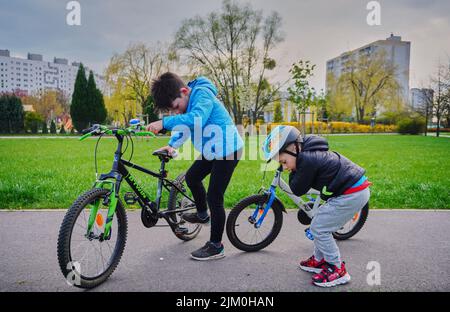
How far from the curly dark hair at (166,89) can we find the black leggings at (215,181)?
2.26 feet

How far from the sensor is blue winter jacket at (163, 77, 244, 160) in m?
3.22

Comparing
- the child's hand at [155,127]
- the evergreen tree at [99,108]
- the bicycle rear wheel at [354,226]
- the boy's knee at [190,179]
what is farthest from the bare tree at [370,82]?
the child's hand at [155,127]

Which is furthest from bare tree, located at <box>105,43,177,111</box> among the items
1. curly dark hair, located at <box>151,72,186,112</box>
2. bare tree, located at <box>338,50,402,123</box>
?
curly dark hair, located at <box>151,72,186,112</box>

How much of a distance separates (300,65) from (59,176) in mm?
18222

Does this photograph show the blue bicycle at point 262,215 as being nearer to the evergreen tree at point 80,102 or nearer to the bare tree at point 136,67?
the bare tree at point 136,67

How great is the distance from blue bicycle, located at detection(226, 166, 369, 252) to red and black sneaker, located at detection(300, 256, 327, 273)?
541mm

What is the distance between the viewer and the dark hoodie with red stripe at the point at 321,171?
3.00 metres

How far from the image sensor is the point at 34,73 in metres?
108

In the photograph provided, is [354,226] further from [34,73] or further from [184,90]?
[34,73]

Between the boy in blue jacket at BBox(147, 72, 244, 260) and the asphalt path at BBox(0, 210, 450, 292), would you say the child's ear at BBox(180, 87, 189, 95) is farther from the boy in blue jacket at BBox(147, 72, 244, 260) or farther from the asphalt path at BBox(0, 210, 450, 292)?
the asphalt path at BBox(0, 210, 450, 292)

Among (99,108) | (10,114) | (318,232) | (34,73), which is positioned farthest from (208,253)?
(34,73)

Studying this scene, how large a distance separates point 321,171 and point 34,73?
4838 inches
